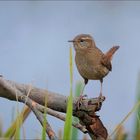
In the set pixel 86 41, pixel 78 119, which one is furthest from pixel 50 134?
pixel 86 41

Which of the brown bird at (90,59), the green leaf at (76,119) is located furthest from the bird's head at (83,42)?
the green leaf at (76,119)

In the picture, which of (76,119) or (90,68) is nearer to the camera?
(76,119)

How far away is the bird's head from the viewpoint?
57.0 inches

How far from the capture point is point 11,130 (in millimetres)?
731

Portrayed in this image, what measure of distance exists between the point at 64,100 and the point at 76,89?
102mm

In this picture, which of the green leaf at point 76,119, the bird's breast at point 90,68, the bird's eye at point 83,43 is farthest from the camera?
the bird's eye at point 83,43

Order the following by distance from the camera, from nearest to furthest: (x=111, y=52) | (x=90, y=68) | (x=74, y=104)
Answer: (x=74, y=104)
(x=90, y=68)
(x=111, y=52)

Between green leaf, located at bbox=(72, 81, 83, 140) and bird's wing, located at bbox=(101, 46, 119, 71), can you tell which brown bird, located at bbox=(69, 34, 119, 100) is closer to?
bird's wing, located at bbox=(101, 46, 119, 71)

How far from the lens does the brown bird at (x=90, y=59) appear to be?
1.33 meters

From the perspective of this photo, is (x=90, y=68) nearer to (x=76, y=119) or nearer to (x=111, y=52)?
(x=111, y=52)

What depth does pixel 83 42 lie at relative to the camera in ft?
4.77

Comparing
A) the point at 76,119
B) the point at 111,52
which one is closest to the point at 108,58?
the point at 111,52

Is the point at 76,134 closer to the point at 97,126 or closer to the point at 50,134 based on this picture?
the point at 97,126

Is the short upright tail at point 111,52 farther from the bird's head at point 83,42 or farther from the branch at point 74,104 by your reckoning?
the branch at point 74,104
